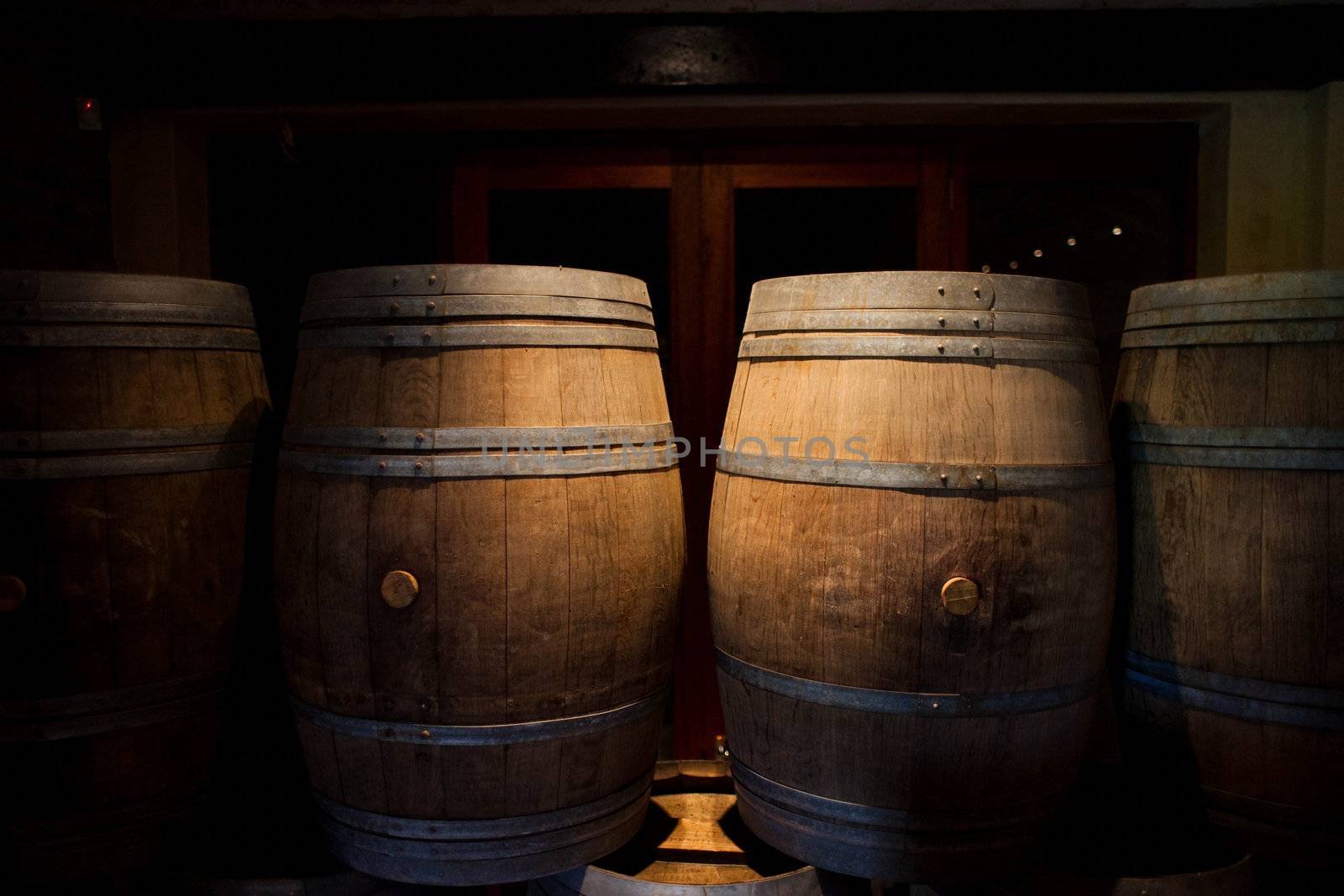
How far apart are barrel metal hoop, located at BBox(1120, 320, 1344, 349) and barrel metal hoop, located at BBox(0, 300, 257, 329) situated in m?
2.14

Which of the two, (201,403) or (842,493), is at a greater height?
(201,403)

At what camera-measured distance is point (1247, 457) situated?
1702 mm

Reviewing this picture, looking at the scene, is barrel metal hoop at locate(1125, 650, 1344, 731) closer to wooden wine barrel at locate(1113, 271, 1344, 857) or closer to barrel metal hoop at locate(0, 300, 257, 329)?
wooden wine barrel at locate(1113, 271, 1344, 857)

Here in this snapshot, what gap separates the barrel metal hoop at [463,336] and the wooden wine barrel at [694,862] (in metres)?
1.14

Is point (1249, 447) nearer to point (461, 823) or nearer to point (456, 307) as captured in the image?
point (456, 307)

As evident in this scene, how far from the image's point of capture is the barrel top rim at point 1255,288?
1.67 m

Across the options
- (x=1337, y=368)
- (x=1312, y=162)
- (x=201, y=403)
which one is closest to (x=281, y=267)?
(x=201, y=403)

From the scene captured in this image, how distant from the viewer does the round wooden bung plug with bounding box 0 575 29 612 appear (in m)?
1.64

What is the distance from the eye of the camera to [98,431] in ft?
5.54

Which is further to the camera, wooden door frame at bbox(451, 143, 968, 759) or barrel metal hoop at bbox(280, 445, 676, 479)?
wooden door frame at bbox(451, 143, 968, 759)

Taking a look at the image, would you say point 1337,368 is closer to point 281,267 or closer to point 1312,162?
point 1312,162

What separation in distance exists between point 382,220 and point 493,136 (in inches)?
28.7

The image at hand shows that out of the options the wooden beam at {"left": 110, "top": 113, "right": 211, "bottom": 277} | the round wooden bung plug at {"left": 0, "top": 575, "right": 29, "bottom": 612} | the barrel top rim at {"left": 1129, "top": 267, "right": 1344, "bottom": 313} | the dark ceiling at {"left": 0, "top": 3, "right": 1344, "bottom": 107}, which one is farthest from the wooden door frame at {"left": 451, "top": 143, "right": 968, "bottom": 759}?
the round wooden bung plug at {"left": 0, "top": 575, "right": 29, "bottom": 612}

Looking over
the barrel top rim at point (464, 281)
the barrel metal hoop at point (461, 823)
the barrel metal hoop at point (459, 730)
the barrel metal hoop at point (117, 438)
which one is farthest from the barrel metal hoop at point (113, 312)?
the barrel metal hoop at point (461, 823)
